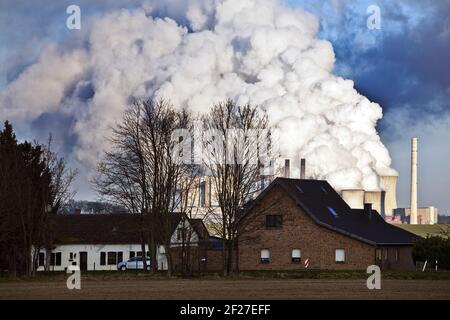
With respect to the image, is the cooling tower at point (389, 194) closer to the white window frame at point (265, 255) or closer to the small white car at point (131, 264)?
the small white car at point (131, 264)

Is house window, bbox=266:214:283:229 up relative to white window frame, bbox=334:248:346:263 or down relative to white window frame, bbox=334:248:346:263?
up

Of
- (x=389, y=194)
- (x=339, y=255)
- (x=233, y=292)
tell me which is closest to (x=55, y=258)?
(x=339, y=255)

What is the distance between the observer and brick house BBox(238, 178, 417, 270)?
75438 millimetres

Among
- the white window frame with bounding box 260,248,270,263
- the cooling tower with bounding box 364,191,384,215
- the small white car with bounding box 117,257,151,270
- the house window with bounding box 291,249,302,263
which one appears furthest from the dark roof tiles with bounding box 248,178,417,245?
the cooling tower with bounding box 364,191,384,215

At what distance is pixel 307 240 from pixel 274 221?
317 cm

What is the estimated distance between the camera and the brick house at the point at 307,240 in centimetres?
7544

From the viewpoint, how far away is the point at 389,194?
158 meters

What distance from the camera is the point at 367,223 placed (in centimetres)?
8300

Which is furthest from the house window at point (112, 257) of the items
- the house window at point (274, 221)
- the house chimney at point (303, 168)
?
the house chimney at point (303, 168)

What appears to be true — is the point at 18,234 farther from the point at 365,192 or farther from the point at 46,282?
the point at 365,192

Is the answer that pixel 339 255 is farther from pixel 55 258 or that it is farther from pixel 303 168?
pixel 303 168

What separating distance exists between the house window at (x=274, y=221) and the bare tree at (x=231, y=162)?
10.4 metres

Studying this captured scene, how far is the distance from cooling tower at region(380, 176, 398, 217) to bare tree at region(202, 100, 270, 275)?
90.7 m

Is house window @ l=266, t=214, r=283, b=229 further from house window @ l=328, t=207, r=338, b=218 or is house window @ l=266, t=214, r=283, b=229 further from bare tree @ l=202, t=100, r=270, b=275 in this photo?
bare tree @ l=202, t=100, r=270, b=275
